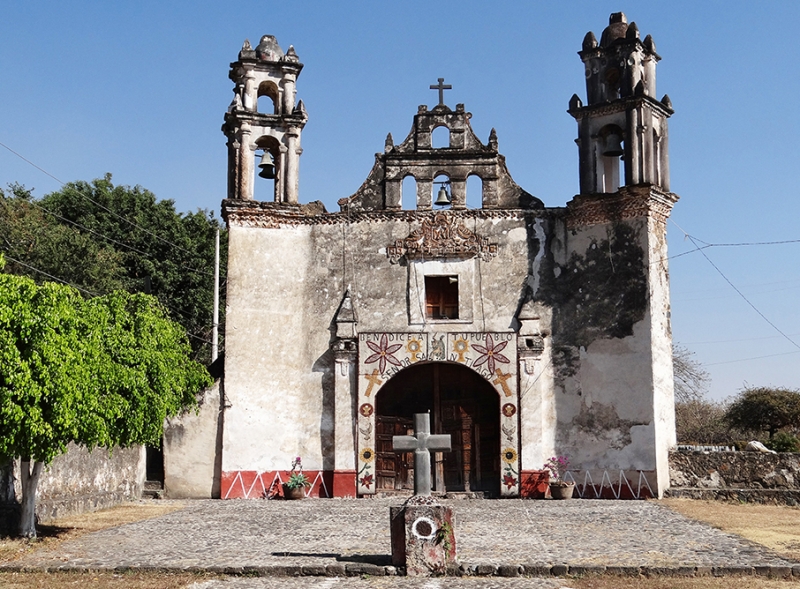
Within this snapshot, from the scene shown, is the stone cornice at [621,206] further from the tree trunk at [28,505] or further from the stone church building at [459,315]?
the tree trunk at [28,505]

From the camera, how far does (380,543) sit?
45.5ft

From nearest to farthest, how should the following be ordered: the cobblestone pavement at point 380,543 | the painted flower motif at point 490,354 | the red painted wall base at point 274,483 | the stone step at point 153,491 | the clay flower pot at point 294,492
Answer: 1. the cobblestone pavement at point 380,543
2. the clay flower pot at point 294,492
3. the red painted wall base at point 274,483
4. the painted flower motif at point 490,354
5. the stone step at point 153,491

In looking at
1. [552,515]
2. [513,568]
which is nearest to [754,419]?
[552,515]

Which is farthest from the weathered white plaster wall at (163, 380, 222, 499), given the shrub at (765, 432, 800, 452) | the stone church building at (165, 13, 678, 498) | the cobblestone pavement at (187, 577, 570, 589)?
the shrub at (765, 432, 800, 452)

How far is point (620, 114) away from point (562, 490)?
359 inches

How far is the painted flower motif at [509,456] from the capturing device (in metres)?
22.3

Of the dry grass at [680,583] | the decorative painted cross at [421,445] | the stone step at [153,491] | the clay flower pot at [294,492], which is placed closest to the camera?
the dry grass at [680,583]

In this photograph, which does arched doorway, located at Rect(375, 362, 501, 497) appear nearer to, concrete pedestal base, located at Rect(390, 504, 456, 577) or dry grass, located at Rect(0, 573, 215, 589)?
concrete pedestal base, located at Rect(390, 504, 456, 577)

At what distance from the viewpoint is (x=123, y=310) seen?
17.3 meters

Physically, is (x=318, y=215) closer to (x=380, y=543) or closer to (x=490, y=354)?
(x=490, y=354)

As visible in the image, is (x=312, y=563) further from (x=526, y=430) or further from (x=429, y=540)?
(x=526, y=430)

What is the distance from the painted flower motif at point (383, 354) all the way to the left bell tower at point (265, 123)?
4.24 m

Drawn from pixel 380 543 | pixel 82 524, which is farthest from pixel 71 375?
pixel 380 543

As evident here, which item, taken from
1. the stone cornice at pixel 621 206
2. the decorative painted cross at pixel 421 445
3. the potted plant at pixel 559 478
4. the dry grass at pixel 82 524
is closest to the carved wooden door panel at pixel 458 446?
the potted plant at pixel 559 478
